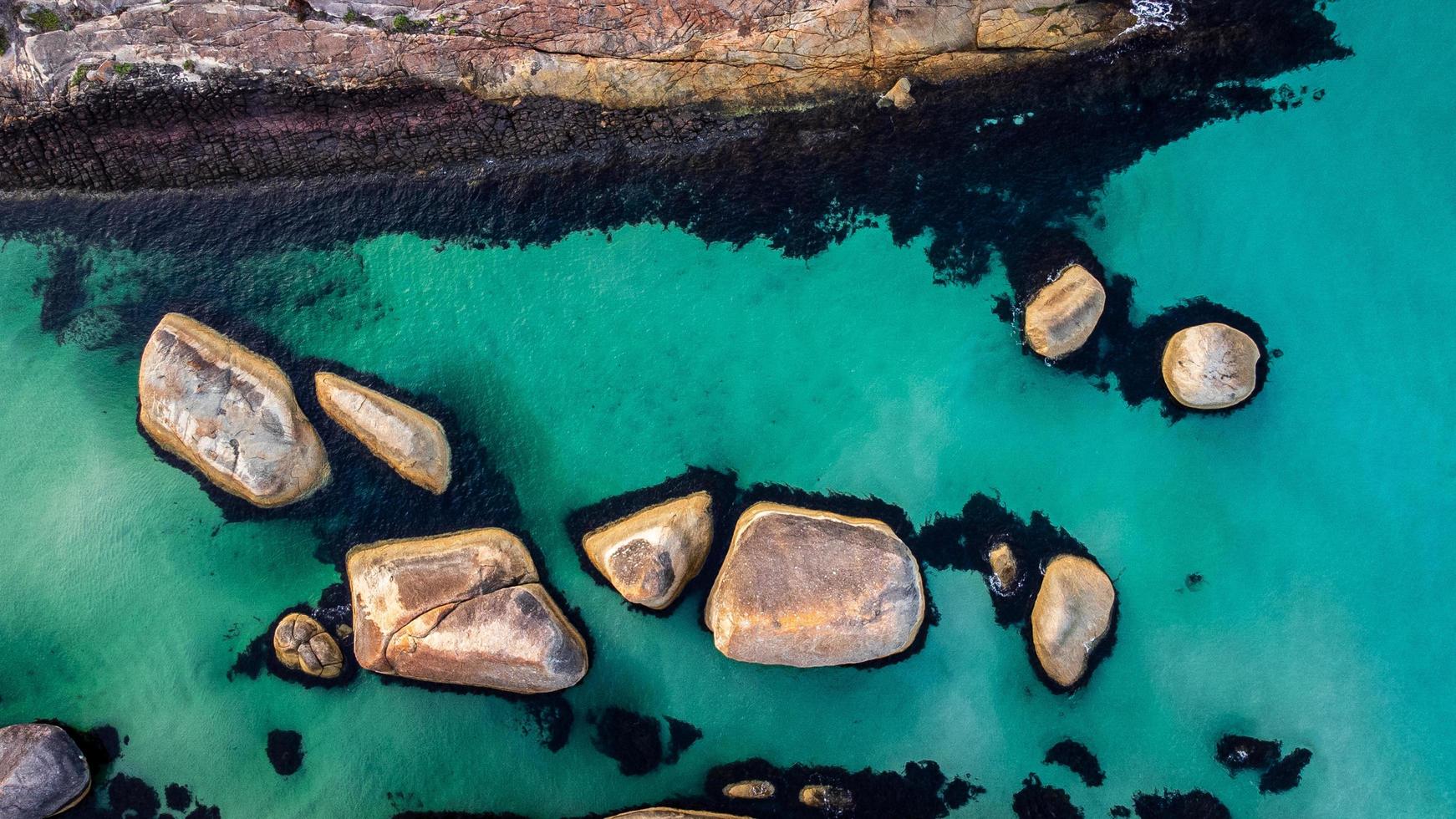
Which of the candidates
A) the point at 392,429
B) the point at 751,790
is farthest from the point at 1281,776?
the point at 392,429

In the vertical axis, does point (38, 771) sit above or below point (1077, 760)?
below

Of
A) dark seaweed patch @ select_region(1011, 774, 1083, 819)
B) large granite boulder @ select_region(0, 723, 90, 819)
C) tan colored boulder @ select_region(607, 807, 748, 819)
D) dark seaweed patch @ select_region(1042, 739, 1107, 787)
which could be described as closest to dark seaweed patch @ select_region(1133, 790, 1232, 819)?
dark seaweed patch @ select_region(1042, 739, 1107, 787)

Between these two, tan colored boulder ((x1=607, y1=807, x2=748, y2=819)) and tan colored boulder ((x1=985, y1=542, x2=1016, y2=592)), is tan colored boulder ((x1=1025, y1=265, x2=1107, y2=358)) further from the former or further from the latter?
tan colored boulder ((x1=607, y1=807, x2=748, y2=819))

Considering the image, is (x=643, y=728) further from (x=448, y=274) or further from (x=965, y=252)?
(x=965, y=252)

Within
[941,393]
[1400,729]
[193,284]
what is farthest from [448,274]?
[1400,729]

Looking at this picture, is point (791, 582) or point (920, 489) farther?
point (920, 489)

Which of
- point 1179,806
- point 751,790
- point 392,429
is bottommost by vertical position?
point 751,790

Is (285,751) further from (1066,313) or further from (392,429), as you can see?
(1066,313)
